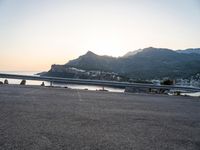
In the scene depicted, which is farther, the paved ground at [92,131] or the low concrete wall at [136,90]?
the low concrete wall at [136,90]

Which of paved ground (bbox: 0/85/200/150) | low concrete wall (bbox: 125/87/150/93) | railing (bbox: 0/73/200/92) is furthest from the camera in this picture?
low concrete wall (bbox: 125/87/150/93)

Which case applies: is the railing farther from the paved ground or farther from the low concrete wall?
the paved ground

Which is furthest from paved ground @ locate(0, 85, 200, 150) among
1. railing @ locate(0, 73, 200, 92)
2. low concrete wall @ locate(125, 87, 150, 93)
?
low concrete wall @ locate(125, 87, 150, 93)

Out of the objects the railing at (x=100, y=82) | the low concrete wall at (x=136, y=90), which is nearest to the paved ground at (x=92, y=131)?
the railing at (x=100, y=82)

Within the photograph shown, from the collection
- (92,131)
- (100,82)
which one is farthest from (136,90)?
(92,131)

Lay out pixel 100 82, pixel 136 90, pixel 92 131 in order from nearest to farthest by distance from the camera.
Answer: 1. pixel 92 131
2. pixel 100 82
3. pixel 136 90

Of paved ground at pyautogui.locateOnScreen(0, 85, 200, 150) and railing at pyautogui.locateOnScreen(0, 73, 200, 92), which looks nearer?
paved ground at pyautogui.locateOnScreen(0, 85, 200, 150)

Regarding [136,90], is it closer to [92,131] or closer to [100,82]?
[100,82]

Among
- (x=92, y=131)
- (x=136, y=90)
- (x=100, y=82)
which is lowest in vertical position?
(x=92, y=131)

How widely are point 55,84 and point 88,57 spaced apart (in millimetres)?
113743

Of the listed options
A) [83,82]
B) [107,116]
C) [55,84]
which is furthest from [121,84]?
[107,116]

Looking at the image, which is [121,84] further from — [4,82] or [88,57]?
[88,57]

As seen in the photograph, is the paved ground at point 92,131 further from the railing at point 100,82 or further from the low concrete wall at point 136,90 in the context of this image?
the low concrete wall at point 136,90

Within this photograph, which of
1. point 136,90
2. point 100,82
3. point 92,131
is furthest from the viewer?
point 136,90
